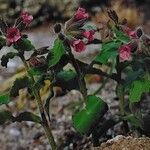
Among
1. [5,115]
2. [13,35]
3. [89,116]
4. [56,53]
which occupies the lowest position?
[89,116]

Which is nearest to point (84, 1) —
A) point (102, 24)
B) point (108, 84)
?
point (108, 84)

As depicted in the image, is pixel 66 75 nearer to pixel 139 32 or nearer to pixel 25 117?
pixel 25 117

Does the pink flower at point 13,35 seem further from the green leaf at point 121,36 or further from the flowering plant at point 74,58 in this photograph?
the green leaf at point 121,36

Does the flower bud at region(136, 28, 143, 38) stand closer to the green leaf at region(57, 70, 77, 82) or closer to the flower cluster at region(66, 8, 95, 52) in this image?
the flower cluster at region(66, 8, 95, 52)

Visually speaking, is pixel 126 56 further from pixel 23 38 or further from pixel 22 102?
pixel 22 102

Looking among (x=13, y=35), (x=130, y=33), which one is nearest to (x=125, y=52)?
(x=130, y=33)

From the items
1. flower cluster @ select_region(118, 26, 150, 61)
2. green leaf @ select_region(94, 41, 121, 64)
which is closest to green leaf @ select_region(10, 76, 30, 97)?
green leaf @ select_region(94, 41, 121, 64)

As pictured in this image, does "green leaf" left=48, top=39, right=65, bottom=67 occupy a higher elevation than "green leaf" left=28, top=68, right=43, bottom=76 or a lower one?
higher
